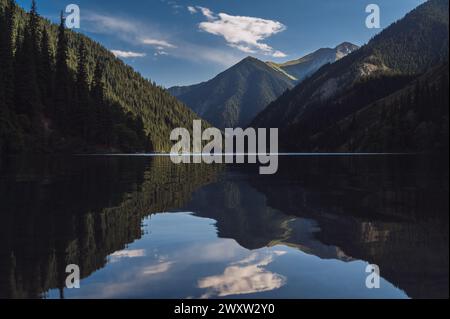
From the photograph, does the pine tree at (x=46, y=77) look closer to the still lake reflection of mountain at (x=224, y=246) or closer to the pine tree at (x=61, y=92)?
the pine tree at (x=61, y=92)

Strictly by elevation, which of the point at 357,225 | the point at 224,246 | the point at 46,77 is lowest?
the point at 224,246

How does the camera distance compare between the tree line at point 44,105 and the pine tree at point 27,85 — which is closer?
the tree line at point 44,105

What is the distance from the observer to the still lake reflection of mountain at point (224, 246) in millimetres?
9594

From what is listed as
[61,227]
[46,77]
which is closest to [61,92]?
[46,77]

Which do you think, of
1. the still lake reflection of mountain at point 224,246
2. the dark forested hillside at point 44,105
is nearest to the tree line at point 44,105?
the dark forested hillside at point 44,105

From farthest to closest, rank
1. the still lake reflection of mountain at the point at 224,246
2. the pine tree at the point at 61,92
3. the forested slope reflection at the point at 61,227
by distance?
the pine tree at the point at 61,92 → the forested slope reflection at the point at 61,227 → the still lake reflection of mountain at the point at 224,246

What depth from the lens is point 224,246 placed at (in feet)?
45.9

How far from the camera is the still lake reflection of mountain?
31.5 feet

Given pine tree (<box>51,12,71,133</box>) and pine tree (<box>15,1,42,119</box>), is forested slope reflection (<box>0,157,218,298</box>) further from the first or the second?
pine tree (<box>51,12,71,133</box>)

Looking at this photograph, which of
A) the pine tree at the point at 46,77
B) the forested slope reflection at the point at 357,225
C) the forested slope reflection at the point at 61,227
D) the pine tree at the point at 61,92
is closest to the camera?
the forested slope reflection at the point at 61,227

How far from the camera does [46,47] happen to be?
129 meters

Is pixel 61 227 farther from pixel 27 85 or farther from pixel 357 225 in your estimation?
pixel 27 85
